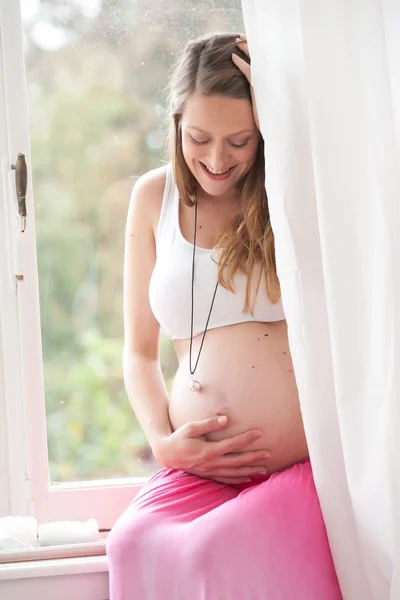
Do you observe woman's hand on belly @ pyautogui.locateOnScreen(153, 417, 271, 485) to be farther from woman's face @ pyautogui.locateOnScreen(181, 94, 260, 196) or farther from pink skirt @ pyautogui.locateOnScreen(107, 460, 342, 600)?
woman's face @ pyautogui.locateOnScreen(181, 94, 260, 196)

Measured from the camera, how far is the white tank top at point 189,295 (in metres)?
1.41

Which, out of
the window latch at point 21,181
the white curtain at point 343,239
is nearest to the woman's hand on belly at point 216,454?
the white curtain at point 343,239

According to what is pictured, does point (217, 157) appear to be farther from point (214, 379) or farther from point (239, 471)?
point (239, 471)

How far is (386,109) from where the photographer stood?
1.11 meters

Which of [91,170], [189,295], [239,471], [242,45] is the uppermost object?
[242,45]

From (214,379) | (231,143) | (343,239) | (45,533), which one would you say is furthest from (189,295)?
(45,533)

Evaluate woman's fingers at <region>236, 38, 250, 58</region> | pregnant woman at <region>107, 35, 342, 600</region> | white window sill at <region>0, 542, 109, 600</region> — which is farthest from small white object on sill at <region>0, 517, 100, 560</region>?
woman's fingers at <region>236, 38, 250, 58</region>

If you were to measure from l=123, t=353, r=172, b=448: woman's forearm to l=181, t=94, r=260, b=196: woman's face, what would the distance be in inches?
13.8

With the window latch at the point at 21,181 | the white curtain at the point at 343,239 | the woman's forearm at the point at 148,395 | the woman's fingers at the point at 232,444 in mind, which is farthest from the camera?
the window latch at the point at 21,181

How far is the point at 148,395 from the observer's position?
1.49 metres

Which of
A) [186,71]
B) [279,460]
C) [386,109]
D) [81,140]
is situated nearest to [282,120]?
[386,109]

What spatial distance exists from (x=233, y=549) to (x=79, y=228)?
2.64 ft

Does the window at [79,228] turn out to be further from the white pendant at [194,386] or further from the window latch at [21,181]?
the white pendant at [194,386]

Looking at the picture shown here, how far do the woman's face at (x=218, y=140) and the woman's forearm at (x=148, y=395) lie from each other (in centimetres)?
35
